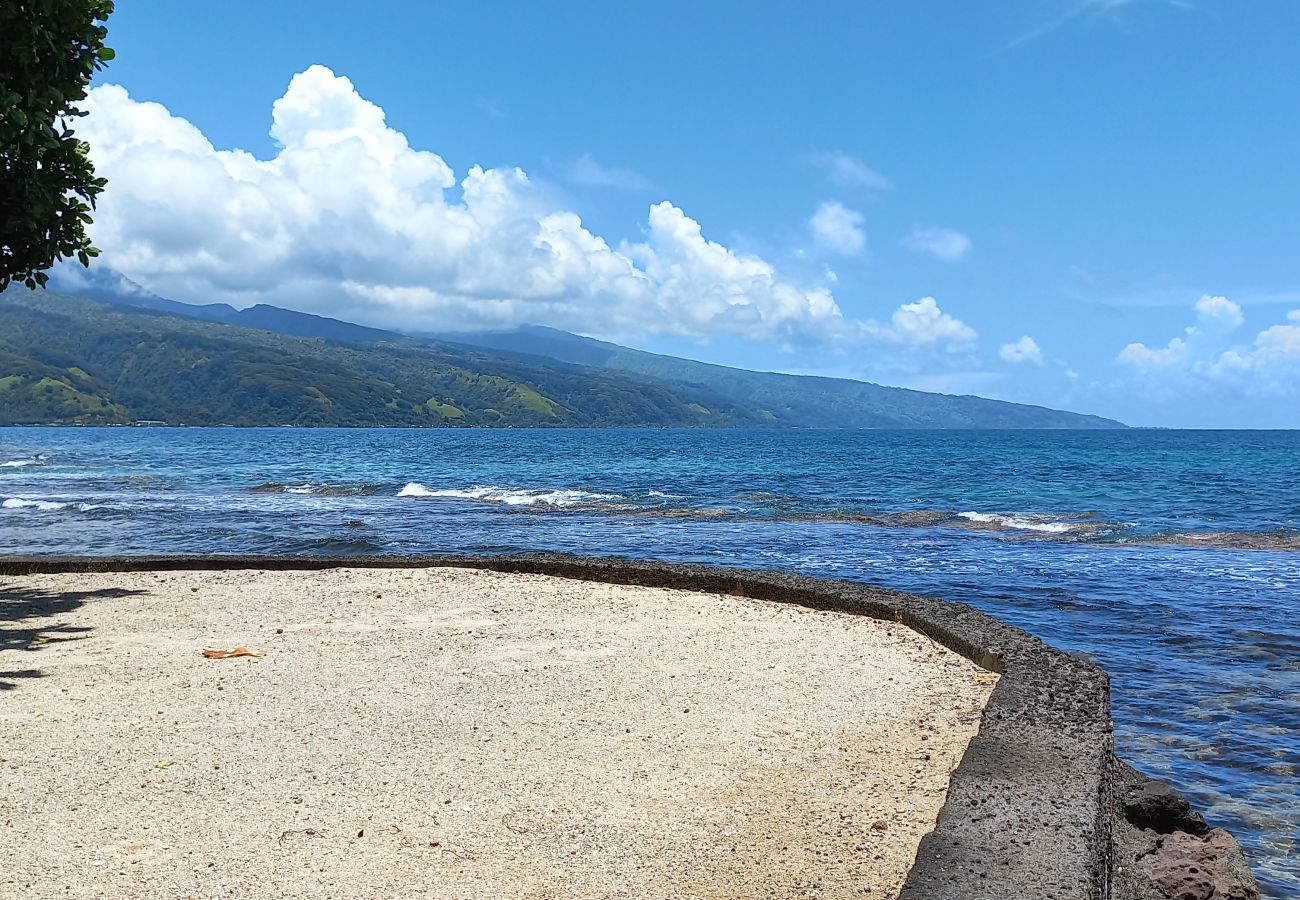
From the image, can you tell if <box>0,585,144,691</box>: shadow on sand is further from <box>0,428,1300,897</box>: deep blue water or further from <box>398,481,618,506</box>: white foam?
<box>398,481,618,506</box>: white foam

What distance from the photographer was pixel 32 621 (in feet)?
34.4

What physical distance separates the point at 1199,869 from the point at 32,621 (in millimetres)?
10789

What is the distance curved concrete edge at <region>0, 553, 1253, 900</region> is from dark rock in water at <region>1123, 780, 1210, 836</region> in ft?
0.36

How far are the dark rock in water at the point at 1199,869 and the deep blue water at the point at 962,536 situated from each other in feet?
0.93

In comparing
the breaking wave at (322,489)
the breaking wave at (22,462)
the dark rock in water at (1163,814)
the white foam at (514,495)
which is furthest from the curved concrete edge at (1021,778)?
the breaking wave at (22,462)

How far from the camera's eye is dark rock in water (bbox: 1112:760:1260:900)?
529 cm

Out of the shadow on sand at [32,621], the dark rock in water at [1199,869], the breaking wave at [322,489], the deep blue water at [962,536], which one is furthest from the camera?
the breaking wave at [322,489]

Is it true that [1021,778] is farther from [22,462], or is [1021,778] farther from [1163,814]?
[22,462]

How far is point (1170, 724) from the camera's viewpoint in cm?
863

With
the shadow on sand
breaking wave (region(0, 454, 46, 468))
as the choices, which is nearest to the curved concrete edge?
the shadow on sand

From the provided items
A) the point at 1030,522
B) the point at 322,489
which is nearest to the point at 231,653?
the point at 1030,522

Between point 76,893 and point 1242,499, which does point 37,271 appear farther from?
point 1242,499

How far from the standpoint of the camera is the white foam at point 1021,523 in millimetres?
27281

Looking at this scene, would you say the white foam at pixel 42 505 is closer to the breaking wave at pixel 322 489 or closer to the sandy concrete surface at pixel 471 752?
the breaking wave at pixel 322 489
